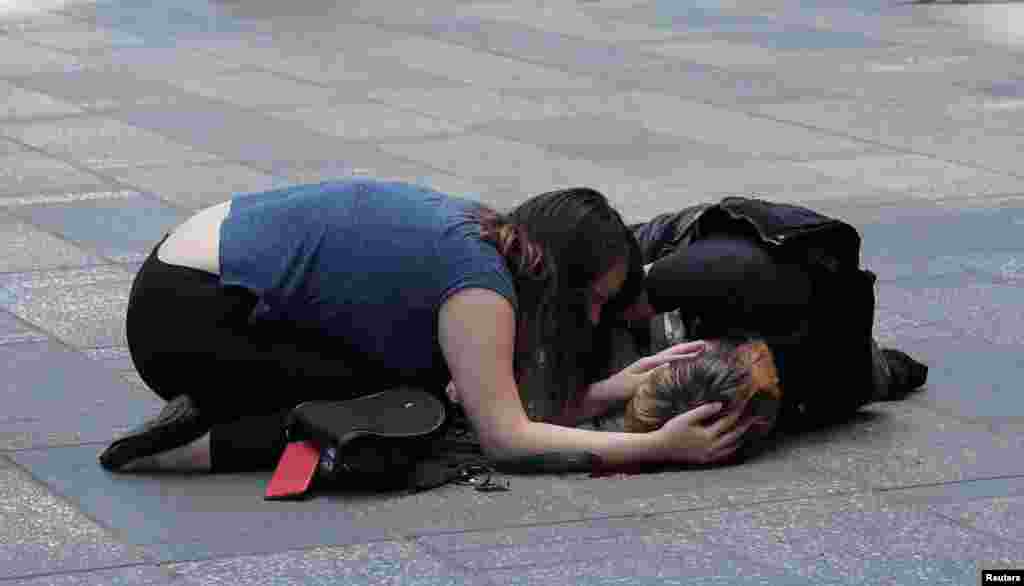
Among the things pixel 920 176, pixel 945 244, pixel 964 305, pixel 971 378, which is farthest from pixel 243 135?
pixel 971 378

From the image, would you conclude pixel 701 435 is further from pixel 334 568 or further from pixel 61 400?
pixel 61 400

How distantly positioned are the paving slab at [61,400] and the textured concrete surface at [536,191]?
0.05 ft

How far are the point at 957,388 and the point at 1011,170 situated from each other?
3.64m

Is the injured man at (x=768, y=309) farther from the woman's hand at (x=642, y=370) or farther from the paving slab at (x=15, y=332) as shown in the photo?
the paving slab at (x=15, y=332)

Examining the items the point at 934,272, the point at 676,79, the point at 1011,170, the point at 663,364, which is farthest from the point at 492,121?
the point at 663,364

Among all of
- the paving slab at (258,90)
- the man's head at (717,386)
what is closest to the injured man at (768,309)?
the man's head at (717,386)

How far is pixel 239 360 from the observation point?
530cm

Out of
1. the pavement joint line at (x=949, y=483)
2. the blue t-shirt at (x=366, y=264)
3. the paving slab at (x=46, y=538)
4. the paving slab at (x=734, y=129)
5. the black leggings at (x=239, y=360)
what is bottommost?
the paving slab at (x=734, y=129)

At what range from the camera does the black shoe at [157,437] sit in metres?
5.27

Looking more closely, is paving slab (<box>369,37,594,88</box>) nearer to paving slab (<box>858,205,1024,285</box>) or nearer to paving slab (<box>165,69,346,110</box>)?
paving slab (<box>165,69,346,110</box>)

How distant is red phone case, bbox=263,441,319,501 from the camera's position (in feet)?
16.7

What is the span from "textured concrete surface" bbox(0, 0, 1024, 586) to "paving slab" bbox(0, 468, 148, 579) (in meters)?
0.01

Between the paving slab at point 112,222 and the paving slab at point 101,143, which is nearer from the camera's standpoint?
the paving slab at point 112,222

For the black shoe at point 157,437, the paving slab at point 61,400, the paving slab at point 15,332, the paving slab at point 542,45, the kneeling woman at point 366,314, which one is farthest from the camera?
the paving slab at point 542,45
